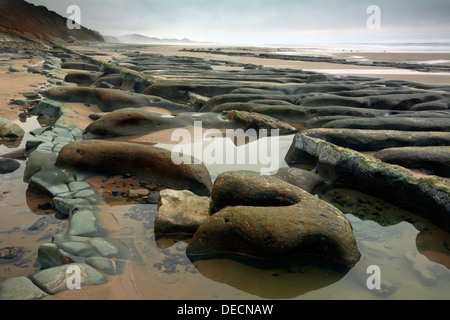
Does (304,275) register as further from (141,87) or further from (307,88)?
(141,87)

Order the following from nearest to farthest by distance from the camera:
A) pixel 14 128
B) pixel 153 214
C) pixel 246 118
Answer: pixel 153 214
pixel 14 128
pixel 246 118

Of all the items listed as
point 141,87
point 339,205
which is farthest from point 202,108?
point 339,205

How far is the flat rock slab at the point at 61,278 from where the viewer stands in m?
2.16

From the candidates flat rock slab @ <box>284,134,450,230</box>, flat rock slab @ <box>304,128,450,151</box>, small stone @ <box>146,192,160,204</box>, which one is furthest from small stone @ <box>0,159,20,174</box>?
flat rock slab @ <box>304,128,450,151</box>

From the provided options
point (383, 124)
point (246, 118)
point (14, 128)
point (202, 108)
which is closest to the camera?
point (14, 128)

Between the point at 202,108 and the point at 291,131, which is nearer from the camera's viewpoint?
the point at 291,131

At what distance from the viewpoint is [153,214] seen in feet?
11.5

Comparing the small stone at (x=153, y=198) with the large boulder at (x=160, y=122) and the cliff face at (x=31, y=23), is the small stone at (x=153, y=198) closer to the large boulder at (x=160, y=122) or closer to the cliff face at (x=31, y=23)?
the large boulder at (x=160, y=122)

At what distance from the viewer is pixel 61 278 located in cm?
224

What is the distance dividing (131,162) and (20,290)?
2547 mm

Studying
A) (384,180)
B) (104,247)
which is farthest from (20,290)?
(384,180)
